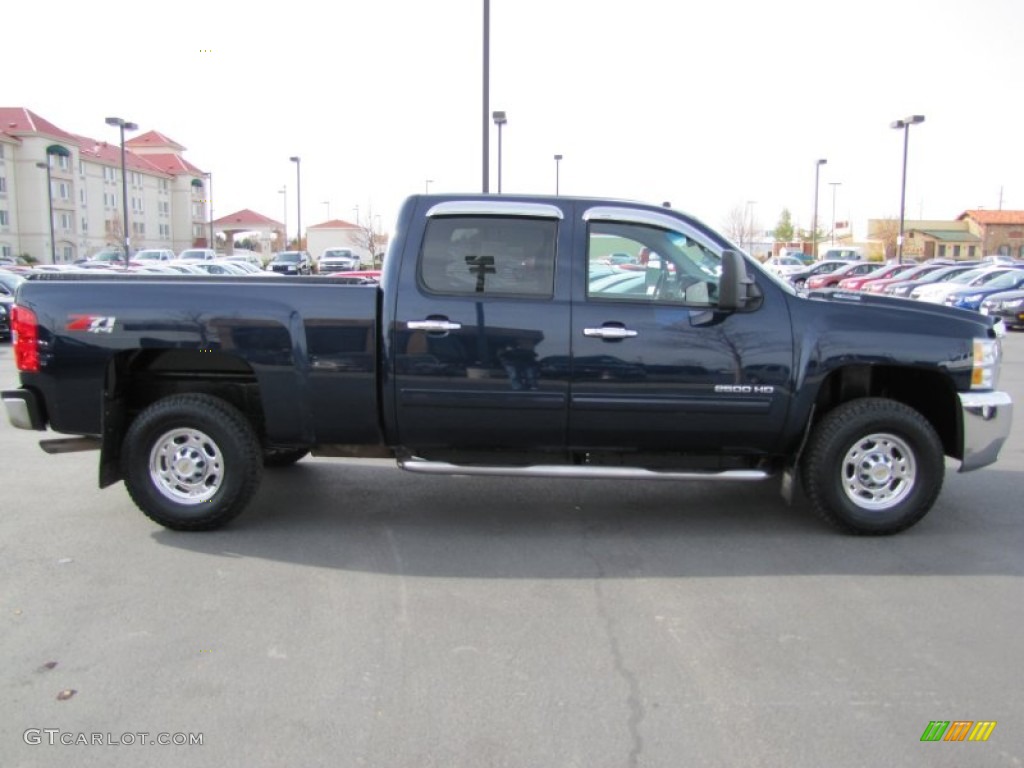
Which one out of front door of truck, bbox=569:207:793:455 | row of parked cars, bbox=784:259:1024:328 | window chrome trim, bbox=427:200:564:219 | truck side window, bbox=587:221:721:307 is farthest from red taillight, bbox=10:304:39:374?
row of parked cars, bbox=784:259:1024:328

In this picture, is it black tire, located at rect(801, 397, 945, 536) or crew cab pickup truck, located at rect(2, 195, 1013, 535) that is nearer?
crew cab pickup truck, located at rect(2, 195, 1013, 535)

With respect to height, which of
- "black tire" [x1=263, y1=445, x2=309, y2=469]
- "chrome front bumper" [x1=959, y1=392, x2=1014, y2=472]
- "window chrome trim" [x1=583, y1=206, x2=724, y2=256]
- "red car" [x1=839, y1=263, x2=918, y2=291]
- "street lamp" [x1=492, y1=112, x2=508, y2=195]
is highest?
"street lamp" [x1=492, y1=112, x2=508, y2=195]

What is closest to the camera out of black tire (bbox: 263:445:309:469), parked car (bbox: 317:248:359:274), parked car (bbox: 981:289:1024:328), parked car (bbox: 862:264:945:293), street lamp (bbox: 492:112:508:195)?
black tire (bbox: 263:445:309:469)

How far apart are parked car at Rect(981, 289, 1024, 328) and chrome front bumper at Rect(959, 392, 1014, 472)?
2034cm

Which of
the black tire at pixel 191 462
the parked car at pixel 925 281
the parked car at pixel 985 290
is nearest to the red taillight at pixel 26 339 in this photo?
the black tire at pixel 191 462

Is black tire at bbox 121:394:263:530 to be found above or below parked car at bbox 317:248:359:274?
below

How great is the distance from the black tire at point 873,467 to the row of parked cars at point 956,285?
1289 cm

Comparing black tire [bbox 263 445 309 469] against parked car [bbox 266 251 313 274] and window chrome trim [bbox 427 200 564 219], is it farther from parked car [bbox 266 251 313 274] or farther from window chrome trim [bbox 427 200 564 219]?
parked car [bbox 266 251 313 274]

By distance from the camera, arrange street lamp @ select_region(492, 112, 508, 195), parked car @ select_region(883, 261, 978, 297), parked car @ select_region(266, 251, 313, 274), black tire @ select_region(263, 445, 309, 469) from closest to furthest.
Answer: black tire @ select_region(263, 445, 309, 469) → street lamp @ select_region(492, 112, 508, 195) → parked car @ select_region(883, 261, 978, 297) → parked car @ select_region(266, 251, 313, 274)

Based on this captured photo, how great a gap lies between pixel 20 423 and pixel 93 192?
94723mm

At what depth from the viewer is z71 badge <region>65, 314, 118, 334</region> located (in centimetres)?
552

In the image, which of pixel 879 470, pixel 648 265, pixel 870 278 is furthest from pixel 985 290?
pixel 648 265

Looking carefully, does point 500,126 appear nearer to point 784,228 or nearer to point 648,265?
point 648,265

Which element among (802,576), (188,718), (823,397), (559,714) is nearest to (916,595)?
(802,576)
